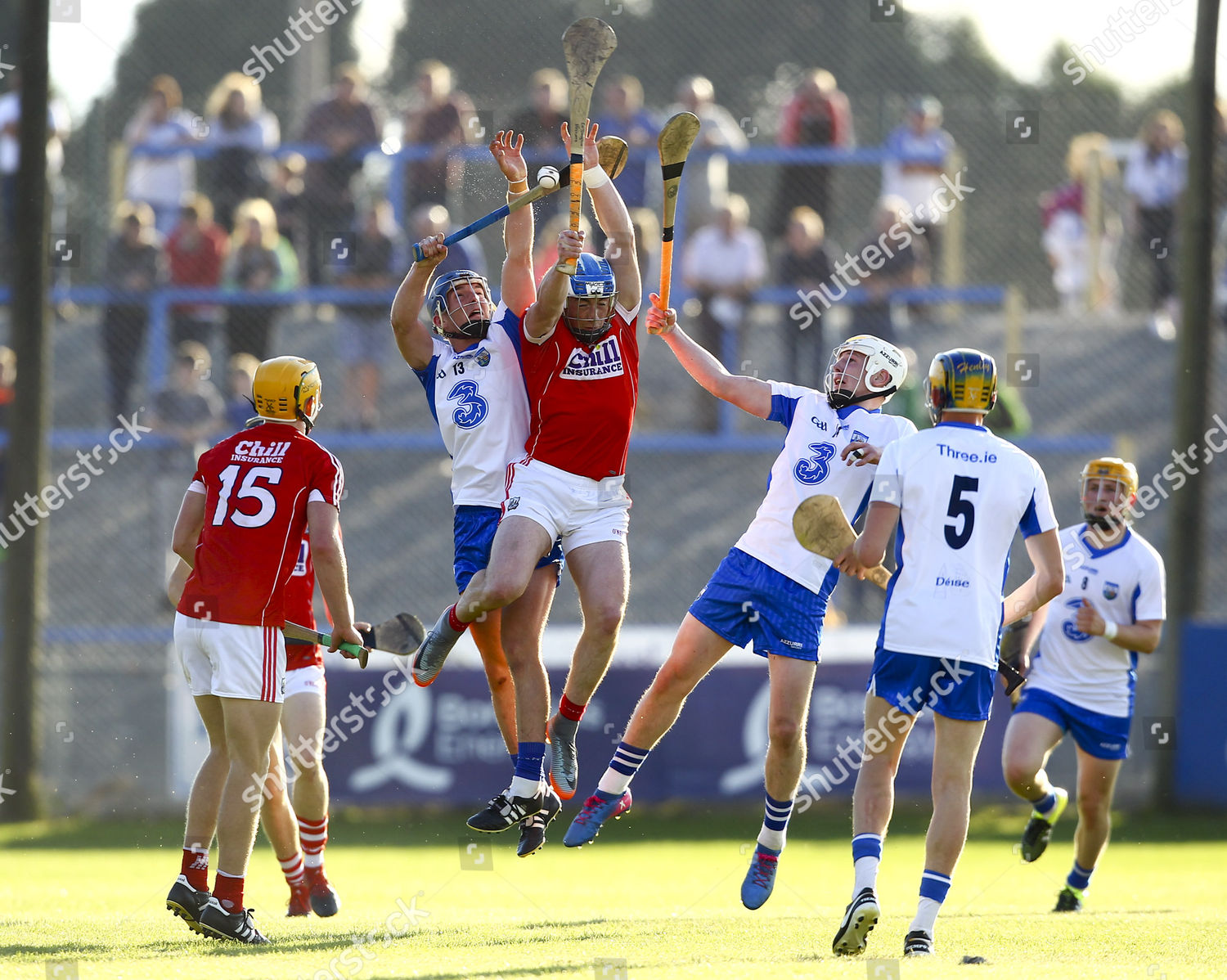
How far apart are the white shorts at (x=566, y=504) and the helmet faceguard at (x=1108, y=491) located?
2710 millimetres

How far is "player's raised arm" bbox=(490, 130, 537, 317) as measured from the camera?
7.10 m

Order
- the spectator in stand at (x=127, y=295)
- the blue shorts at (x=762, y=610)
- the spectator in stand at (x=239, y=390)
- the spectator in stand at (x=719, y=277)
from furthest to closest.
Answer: the spectator in stand at (x=719, y=277) < the spectator in stand at (x=127, y=295) < the spectator in stand at (x=239, y=390) < the blue shorts at (x=762, y=610)

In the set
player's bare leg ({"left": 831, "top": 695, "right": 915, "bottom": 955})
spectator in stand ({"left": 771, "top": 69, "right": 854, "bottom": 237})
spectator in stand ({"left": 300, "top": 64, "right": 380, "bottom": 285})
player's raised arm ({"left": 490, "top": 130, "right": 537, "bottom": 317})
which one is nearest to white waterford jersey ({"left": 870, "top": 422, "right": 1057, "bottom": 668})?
player's bare leg ({"left": 831, "top": 695, "right": 915, "bottom": 955})

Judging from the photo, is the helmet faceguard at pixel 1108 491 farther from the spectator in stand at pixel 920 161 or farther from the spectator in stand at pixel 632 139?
the spectator in stand at pixel 920 161

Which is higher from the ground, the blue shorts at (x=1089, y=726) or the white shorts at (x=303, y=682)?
the white shorts at (x=303, y=682)

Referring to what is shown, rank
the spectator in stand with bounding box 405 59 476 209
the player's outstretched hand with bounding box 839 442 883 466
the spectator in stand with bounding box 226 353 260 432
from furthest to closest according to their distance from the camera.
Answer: the spectator in stand with bounding box 405 59 476 209
the spectator in stand with bounding box 226 353 260 432
the player's outstretched hand with bounding box 839 442 883 466

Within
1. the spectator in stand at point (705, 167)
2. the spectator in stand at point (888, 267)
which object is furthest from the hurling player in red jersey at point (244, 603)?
the spectator in stand at point (705, 167)

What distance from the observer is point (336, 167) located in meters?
14.3

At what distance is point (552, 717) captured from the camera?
734cm

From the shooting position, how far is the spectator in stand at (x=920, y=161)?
15805mm

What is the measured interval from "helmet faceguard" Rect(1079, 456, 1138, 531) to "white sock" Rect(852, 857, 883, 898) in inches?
110

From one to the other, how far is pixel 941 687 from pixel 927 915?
895mm

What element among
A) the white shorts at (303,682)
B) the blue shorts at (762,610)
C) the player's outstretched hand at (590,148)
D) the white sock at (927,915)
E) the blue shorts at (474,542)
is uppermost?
the player's outstretched hand at (590,148)

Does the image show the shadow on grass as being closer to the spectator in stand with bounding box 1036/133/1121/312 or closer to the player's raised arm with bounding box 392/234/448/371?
the player's raised arm with bounding box 392/234/448/371
